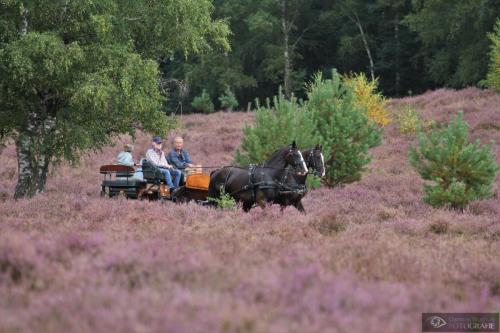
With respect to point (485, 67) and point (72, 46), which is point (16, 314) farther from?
point (485, 67)

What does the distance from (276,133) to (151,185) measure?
4.81 meters

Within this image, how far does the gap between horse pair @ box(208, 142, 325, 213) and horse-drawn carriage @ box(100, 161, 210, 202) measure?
1.16m

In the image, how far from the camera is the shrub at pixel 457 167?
16500 millimetres

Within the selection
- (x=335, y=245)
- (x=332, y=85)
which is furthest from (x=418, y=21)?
(x=335, y=245)

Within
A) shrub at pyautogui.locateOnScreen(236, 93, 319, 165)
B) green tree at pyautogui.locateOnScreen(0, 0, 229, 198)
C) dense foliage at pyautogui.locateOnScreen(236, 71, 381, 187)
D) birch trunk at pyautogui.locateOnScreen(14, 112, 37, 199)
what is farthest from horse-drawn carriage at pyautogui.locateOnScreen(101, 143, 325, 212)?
dense foliage at pyautogui.locateOnScreen(236, 71, 381, 187)

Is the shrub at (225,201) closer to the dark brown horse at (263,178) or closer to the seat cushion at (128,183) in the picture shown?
the dark brown horse at (263,178)

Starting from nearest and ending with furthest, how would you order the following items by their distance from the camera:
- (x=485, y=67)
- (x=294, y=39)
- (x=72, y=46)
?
(x=72, y=46) < (x=485, y=67) < (x=294, y=39)

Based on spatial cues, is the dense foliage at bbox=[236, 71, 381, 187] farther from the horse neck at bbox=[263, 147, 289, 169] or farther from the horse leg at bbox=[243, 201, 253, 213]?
the horse leg at bbox=[243, 201, 253, 213]

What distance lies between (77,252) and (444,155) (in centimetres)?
1127

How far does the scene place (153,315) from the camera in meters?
5.57

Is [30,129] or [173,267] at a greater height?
[30,129]

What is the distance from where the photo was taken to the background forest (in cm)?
5262

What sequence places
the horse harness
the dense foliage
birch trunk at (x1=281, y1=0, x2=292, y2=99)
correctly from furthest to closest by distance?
birch trunk at (x1=281, y1=0, x2=292, y2=99) < the dense foliage < the horse harness

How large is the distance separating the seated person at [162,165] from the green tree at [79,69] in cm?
161
